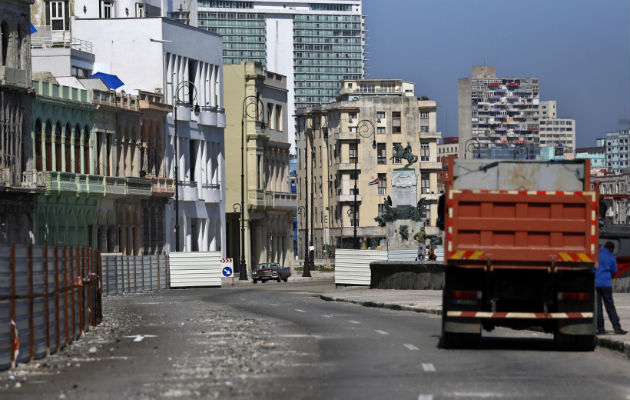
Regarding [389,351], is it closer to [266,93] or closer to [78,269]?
[78,269]

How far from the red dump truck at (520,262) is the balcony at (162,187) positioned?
72.2 m

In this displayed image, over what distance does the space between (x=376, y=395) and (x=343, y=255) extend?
54.8 metres

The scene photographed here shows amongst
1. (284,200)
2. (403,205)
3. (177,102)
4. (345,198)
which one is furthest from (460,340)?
(345,198)

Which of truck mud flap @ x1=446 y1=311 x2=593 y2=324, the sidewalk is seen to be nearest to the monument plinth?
the sidewalk

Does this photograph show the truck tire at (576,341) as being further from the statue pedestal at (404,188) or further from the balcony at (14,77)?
the statue pedestal at (404,188)

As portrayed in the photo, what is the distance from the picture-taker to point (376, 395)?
778 inches

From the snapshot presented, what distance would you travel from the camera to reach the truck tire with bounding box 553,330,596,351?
27.6 m

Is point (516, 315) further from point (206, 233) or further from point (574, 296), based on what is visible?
point (206, 233)

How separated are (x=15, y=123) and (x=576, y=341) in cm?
5543

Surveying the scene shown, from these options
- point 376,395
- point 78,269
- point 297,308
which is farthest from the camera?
point 297,308

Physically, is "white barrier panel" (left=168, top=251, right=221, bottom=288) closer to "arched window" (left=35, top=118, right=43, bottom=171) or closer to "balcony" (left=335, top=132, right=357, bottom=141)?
"arched window" (left=35, top=118, right=43, bottom=171)

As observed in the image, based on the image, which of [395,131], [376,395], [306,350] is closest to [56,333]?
[306,350]

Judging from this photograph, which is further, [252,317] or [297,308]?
[297,308]

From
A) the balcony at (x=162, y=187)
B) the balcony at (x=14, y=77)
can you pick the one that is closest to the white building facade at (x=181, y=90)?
the balcony at (x=162, y=187)
